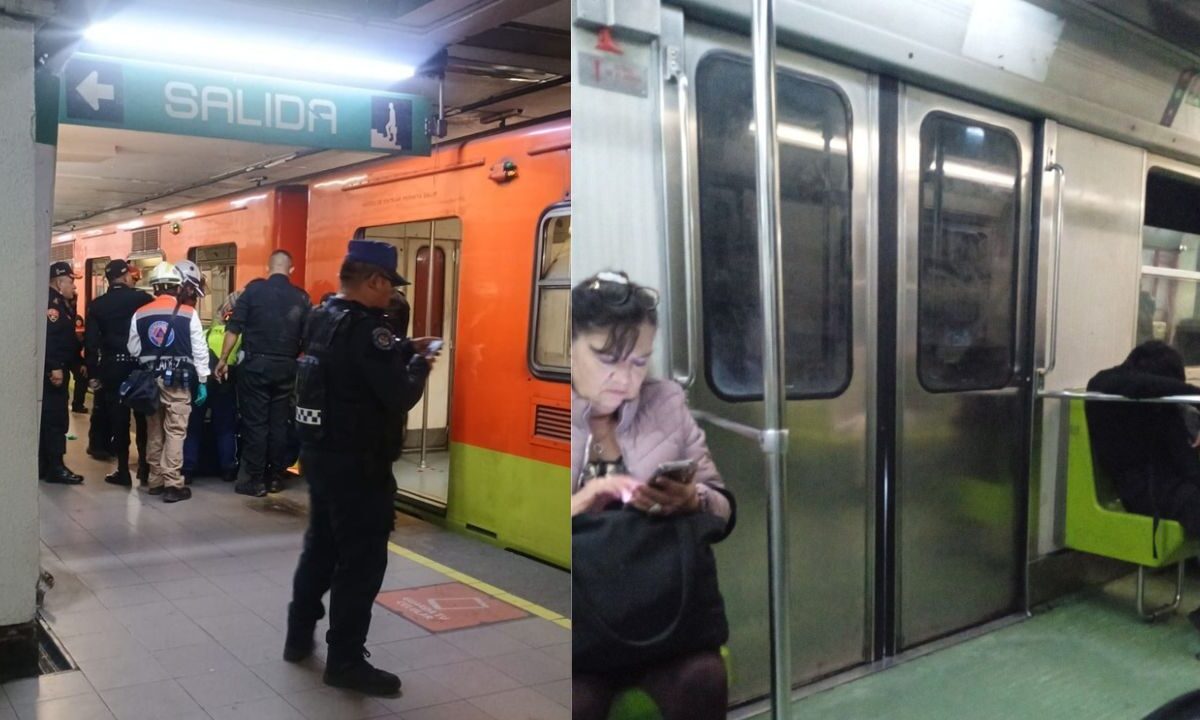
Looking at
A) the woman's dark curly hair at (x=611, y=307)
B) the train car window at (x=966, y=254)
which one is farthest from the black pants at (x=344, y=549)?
the train car window at (x=966, y=254)

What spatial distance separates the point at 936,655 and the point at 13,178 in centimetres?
143

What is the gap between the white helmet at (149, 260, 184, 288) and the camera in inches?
51.8

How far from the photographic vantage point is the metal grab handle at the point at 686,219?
1032mm

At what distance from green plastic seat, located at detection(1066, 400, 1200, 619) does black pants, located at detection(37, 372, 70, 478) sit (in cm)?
146

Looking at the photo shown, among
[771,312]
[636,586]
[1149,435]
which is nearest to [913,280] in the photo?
[771,312]

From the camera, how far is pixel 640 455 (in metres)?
1.03

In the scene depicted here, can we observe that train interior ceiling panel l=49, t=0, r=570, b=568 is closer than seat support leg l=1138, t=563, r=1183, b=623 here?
Yes

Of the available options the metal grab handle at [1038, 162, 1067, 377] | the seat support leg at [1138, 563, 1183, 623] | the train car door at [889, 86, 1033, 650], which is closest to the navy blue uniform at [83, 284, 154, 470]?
the train car door at [889, 86, 1033, 650]

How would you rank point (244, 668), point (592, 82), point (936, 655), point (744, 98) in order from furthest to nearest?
point (936, 655) < point (244, 668) < point (744, 98) < point (592, 82)

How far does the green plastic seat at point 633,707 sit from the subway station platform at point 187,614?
49 centimetres

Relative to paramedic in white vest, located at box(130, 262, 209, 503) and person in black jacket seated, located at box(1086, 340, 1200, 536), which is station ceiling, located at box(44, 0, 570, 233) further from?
person in black jacket seated, located at box(1086, 340, 1200, 536)

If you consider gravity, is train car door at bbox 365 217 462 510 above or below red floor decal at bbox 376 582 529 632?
above

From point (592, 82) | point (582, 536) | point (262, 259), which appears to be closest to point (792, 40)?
point (592, 82)

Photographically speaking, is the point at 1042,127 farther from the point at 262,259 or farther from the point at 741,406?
the point at 262,259
